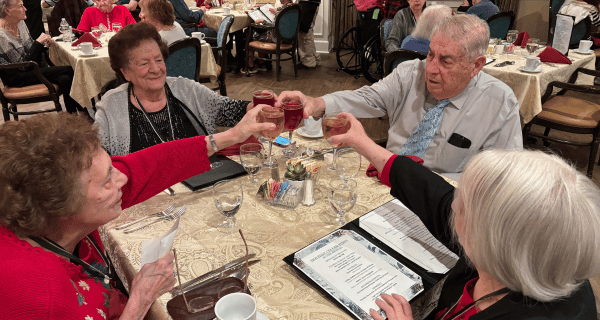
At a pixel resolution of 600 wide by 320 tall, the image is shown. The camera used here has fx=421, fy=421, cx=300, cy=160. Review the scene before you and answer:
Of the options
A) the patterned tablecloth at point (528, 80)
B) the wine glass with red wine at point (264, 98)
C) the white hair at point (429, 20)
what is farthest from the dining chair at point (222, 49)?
the wine glass with red wine at point (264, 98)

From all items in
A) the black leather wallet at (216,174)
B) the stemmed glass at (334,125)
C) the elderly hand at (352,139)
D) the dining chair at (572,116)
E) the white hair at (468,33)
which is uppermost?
the white hair at (468,33)

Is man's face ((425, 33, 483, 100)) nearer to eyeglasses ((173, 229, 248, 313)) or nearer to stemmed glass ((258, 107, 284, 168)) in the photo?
stemmed glass ((258, 107, 284, 168))

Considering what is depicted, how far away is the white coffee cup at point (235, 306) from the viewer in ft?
3.13

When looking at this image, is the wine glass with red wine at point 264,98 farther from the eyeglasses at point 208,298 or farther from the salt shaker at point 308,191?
the eyeglasses at point 208,298

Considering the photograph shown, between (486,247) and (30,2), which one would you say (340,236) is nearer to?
Result: (486,247)

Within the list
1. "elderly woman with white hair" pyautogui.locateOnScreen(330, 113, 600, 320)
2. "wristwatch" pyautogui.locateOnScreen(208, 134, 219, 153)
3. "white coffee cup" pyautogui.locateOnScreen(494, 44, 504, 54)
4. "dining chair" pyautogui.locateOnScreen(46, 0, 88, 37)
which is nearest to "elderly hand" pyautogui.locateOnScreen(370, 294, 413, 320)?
"elderly woman with white hair" pyautogui.locateOnScreen(330, 113, 600, 320)

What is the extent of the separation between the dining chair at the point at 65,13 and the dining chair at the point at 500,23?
526 cm

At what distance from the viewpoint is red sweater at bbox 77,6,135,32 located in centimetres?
499

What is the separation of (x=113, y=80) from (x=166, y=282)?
128 inches

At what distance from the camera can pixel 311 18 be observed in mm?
6367

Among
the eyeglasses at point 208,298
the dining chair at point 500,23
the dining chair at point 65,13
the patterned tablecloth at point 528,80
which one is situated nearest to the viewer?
the eyeglasses at point 208,298

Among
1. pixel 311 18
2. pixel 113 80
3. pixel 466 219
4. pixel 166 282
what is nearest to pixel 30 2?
pixel 113 80

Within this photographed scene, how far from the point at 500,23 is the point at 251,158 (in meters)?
4.57

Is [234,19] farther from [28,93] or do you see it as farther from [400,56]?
[400,56]
